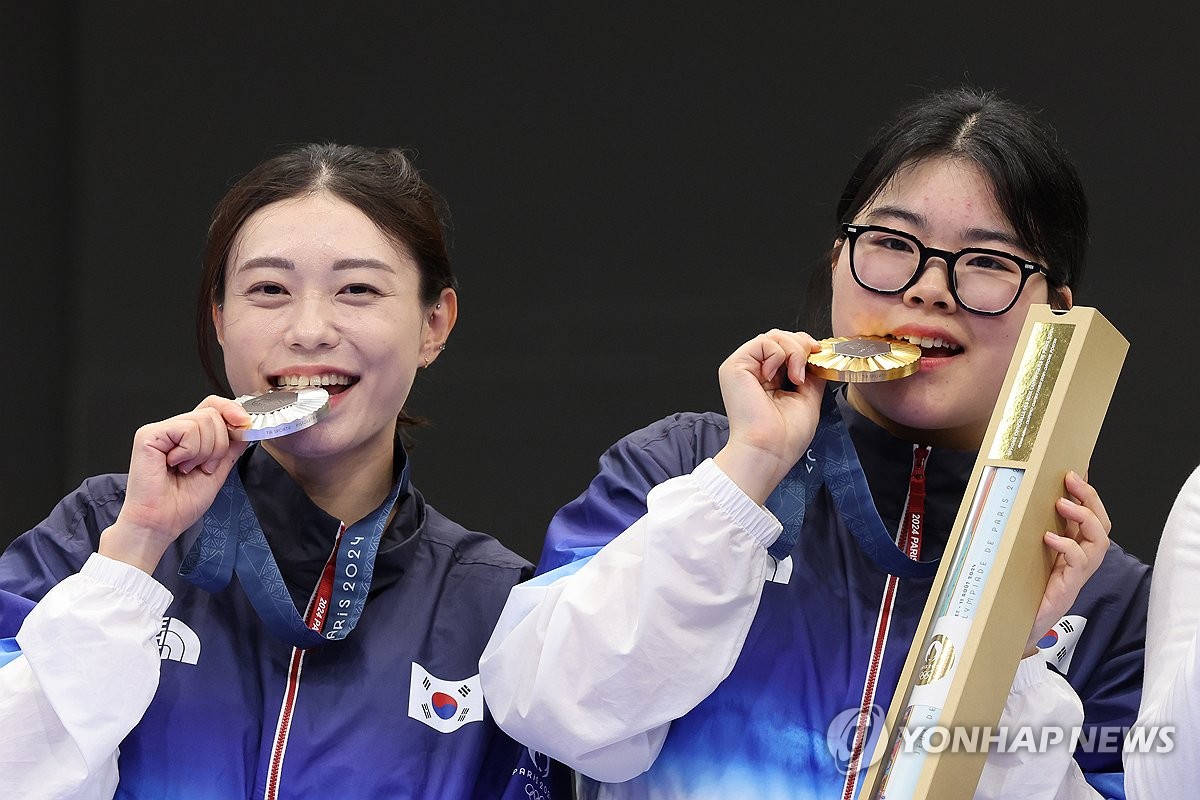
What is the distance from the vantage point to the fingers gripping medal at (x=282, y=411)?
199 cm

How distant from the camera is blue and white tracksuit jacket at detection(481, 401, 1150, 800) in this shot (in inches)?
73.2

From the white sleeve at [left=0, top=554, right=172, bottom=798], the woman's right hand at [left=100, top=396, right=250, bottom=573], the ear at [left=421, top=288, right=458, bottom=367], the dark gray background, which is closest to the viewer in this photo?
the white sleeve at [left=0, top=554, right=172, bottom=798]

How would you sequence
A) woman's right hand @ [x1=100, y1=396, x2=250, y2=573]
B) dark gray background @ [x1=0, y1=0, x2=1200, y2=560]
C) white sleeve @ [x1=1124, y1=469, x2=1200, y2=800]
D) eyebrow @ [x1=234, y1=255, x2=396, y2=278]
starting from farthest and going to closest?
dark gray background @ [x1=0, y1=0, x2=1200, y2=560] < eyebrow @ [x1=234, y1=255, x2=396, y2=278] < woman's right hand @ [x1=100, y1=396, x2=250, y2=573] < white sleeve @ [x1=1124, y1=469, x2=1200, y2=800]

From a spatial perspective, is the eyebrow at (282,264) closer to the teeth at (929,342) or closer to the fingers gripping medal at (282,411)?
the fingers gripping medal at (282,411)

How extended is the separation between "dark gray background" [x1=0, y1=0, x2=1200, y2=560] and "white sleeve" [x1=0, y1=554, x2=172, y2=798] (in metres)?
1.54

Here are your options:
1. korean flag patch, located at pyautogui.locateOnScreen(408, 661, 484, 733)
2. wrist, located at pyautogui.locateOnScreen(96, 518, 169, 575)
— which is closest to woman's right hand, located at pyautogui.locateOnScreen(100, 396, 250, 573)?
wrist, located at pyautogui.locateOnScreen(96, 518, 169, 575)

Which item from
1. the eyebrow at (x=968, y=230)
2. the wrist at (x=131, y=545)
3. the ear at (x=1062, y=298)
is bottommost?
the wrist at (x=131, y=545)

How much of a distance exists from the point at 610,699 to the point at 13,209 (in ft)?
6.60

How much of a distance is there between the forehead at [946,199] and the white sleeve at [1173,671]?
415mm

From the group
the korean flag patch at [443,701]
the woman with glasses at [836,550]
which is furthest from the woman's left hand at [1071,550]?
the korean flag patch at [443,701]

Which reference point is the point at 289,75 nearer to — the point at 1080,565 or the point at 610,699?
Result: the point at 610,699

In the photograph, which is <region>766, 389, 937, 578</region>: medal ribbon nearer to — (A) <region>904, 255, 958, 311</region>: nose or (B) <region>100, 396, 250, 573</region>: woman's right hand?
(A) <region>904, 255, 958, 311</region>: nose

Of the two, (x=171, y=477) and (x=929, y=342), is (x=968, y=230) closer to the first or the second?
(x=929, y=342)

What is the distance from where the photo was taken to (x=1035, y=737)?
1862mm
